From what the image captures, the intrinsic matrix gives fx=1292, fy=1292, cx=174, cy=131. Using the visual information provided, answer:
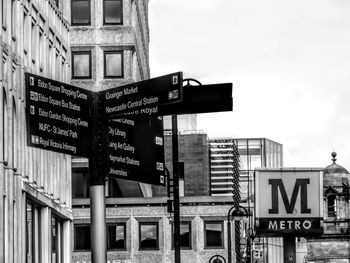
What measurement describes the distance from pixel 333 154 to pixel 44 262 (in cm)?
12200

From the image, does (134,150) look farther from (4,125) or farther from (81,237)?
(81,237)

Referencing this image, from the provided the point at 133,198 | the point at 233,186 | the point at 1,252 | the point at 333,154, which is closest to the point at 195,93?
the point at 1,252

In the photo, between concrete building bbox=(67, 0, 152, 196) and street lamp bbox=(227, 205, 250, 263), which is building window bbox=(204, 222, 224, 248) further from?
street lamp bbox=(227, 205, 250, 263)

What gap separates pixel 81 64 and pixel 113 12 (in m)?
3.59

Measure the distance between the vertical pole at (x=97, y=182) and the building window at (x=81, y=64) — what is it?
5945cm

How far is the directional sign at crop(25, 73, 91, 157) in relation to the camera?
15617 mm

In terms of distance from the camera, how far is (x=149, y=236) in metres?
80.3

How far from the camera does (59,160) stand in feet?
143

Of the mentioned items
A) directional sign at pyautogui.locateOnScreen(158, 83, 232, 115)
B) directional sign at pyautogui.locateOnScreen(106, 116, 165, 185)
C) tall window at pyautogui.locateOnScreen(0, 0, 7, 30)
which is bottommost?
directional sign at pyautogui.locateOnScreen(106, 116, 165, 185)

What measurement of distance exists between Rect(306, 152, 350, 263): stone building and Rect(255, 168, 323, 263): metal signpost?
452ft

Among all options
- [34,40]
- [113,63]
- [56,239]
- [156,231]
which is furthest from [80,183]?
[34,40]

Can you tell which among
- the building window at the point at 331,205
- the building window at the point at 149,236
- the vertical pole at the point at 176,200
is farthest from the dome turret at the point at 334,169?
the vertical pole at the point at 176,200

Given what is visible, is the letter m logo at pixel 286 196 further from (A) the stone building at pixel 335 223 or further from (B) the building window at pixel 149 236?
(A) the stone building at pixel 335 223

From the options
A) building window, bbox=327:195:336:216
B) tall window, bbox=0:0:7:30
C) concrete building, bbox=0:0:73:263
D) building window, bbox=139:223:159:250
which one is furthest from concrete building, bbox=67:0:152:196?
building window, bbox=327:195:336:216
